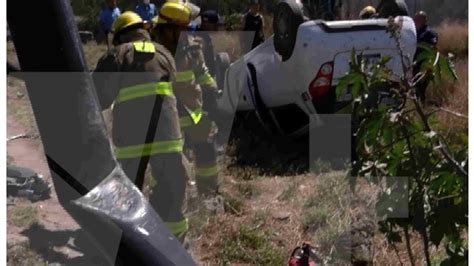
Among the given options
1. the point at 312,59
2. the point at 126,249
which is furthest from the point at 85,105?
the point at 312,59

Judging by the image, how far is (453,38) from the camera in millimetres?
12258

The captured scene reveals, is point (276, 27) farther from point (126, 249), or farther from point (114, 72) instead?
point (126, 249)

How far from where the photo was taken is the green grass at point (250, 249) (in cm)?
418

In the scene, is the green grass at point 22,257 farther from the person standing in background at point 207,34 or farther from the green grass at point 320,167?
the person standing in background at point 207,34

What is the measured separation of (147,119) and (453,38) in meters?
9.15

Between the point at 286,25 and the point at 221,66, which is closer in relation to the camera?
the point at 286,25

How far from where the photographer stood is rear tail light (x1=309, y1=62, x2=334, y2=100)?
5566 mm

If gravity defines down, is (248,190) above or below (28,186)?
below

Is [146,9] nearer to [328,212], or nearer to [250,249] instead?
[328,212]

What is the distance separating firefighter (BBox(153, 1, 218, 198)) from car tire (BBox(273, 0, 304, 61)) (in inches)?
22.9

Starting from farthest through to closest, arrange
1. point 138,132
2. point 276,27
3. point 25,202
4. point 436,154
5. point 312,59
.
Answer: point 276,27 → point 312,59 → point 25,202 → point 138,132 → point 436,154

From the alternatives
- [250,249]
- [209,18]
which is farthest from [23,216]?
[209,18]

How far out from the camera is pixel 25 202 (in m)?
5.06

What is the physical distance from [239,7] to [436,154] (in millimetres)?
12581
